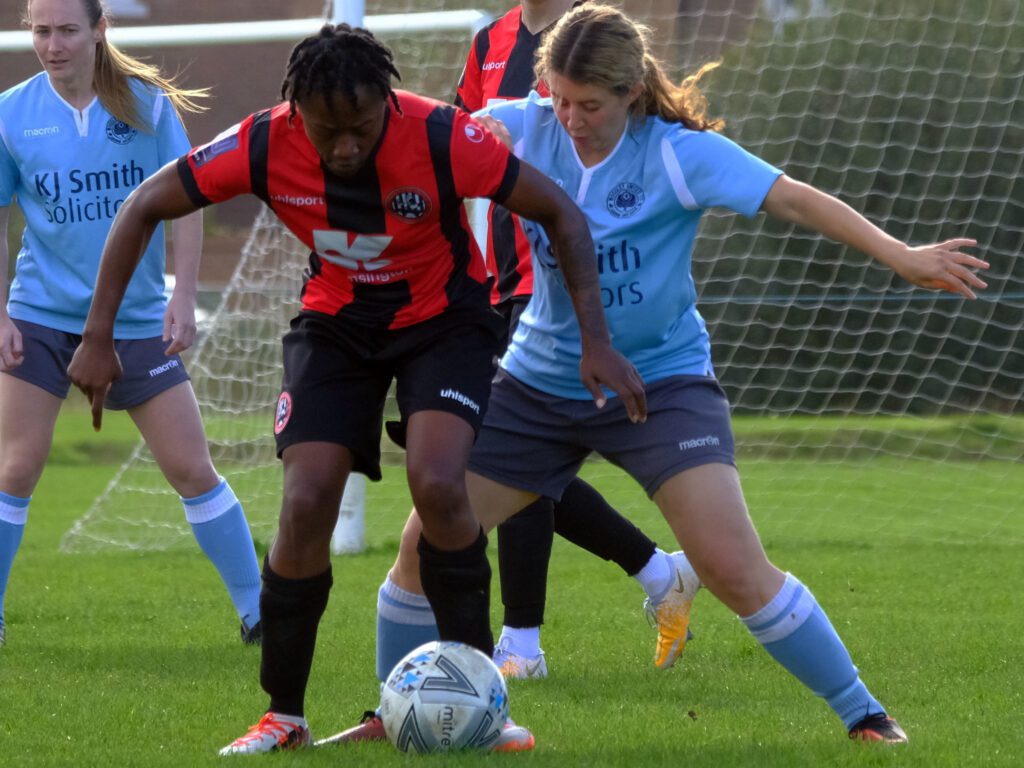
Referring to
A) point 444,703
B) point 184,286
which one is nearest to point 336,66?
point 444,703

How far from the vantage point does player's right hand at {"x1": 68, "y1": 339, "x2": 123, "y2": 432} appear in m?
3.37

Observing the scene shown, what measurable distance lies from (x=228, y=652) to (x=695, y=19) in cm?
994

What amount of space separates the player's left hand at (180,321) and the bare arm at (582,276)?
1593 millimetres

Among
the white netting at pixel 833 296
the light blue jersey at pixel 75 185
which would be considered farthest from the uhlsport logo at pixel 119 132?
the white netting at pixel 833 296

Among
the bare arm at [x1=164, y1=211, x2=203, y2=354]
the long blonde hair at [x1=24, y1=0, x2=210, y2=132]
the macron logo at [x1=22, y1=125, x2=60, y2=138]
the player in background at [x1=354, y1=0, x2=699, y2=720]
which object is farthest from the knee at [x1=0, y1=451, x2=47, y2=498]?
the player in background at [x1=354, y1=0, x2=699, y2=720]

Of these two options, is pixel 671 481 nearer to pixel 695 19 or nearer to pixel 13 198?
pixel 13 198

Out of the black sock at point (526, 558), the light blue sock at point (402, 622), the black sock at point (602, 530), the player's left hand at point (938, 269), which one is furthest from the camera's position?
the black sock at point (602, 530)

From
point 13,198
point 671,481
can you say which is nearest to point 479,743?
point 671,481

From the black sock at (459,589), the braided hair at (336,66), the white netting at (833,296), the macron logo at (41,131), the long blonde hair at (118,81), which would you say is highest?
the braided hair at (336,66)

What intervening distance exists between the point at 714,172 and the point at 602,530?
5.75 feet

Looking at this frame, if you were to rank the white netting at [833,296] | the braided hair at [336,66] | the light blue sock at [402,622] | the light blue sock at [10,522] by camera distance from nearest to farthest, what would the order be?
the braided hair at [336,66] < the light blue sock at [402,622] < the light blue sock at [10,522] < the white netting at [833,296]

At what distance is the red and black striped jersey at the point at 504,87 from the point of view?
15.4 feet

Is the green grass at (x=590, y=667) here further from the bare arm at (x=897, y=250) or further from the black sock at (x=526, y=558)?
the bare arm at (x=897, y=250)

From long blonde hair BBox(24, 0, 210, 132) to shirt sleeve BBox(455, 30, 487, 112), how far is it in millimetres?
900
